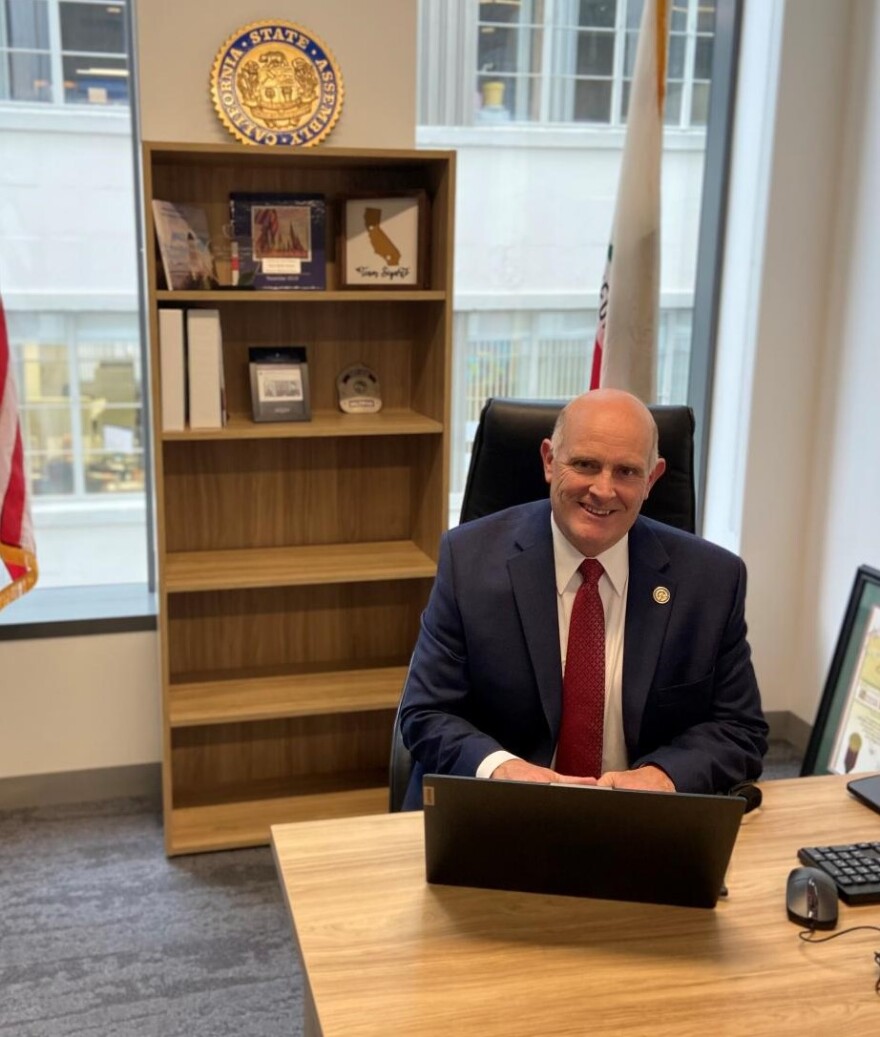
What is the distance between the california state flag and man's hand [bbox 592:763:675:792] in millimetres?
1613

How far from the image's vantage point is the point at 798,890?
139 centimetres

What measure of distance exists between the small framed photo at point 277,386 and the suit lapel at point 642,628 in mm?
1306

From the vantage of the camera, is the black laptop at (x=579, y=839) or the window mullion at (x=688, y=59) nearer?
the black laptop at (x=579, y=839)

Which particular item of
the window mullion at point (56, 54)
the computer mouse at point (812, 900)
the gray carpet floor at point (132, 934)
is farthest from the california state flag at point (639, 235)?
the computer mouse at point (812, 900)

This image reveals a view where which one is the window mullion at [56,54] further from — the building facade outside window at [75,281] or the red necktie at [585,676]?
the red necktie at [585,676]

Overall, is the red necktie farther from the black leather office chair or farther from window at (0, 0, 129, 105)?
window at (0, 0, 129, 105)

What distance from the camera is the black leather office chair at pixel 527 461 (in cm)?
204

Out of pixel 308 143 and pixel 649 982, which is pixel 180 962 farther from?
pixel 308 143

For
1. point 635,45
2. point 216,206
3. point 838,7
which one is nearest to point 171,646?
point 216,206

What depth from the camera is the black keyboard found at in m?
1.42

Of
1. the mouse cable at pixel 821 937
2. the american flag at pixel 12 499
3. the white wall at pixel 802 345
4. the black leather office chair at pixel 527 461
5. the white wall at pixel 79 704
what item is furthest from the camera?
the white wall at pixel 802 345

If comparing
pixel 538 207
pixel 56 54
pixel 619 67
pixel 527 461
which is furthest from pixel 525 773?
pixel 619 67

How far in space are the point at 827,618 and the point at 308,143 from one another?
6.83 ft

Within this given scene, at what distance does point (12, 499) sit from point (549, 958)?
1.95 m
